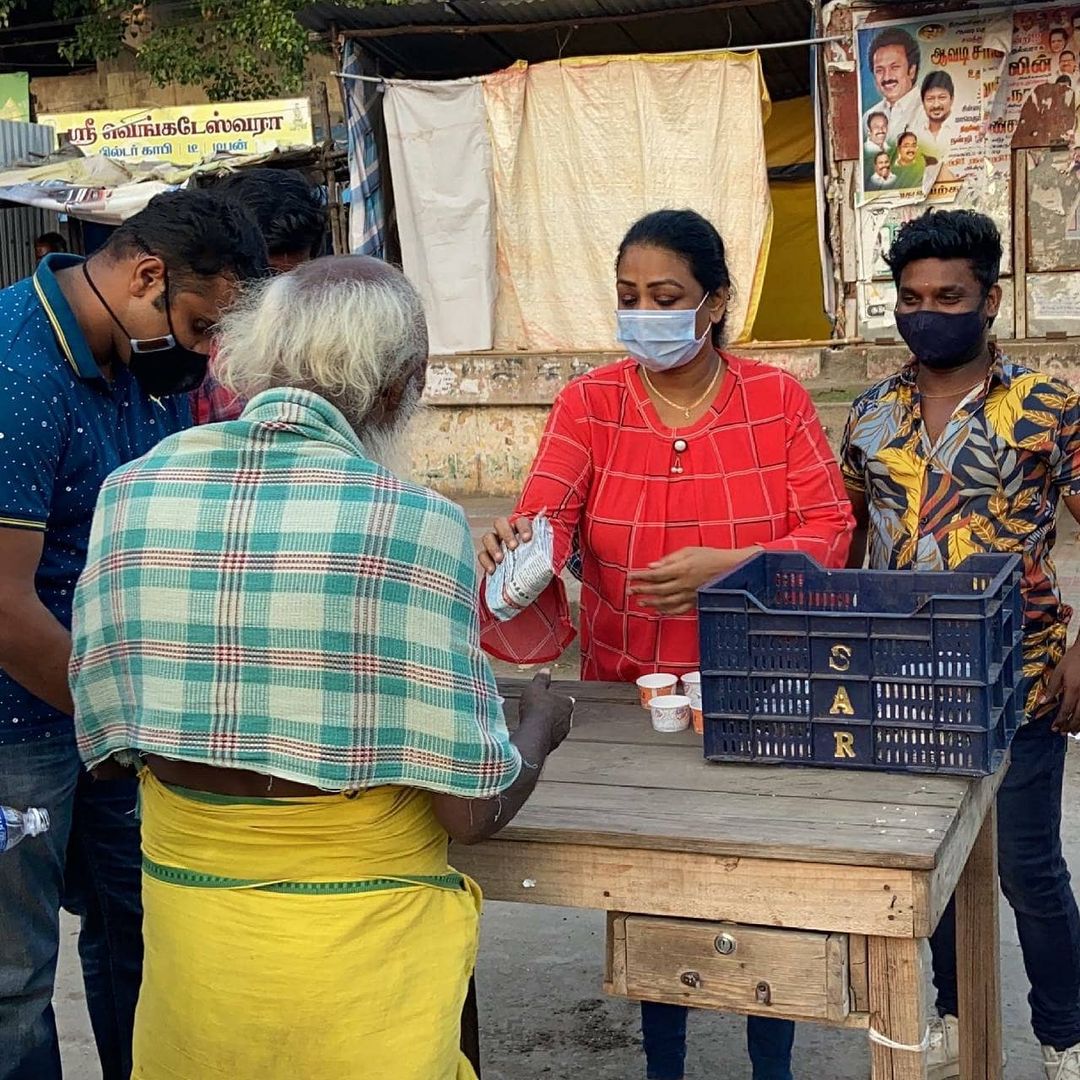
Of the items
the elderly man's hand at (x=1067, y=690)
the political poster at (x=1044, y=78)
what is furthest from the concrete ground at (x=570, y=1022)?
the political poster at (x=1044, y=78)

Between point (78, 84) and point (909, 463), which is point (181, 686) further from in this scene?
point (78, 84)

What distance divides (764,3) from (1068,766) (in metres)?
5.18

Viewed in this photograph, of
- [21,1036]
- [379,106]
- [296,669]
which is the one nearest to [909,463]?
[296,669]

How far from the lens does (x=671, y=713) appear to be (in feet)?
7.98

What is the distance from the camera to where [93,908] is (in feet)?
8.82

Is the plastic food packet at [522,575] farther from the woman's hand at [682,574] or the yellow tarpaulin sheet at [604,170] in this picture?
the yellow tarpaulin sheet at [604,170]

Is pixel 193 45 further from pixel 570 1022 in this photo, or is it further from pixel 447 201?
pixel 570 1022

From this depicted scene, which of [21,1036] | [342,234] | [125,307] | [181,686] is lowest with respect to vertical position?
[21,1036]

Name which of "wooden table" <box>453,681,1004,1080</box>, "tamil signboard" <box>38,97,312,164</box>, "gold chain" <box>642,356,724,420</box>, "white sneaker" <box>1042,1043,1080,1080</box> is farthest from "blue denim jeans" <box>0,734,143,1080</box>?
"tamil signboard" <box>38,97,312,164</box>

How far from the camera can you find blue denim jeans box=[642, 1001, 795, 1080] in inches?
109

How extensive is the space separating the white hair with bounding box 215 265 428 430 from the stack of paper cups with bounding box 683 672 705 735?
2.96ft

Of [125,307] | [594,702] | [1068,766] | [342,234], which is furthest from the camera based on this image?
[342,234]

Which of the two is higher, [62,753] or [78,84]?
[78,84]

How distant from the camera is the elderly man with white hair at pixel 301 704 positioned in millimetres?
1644
